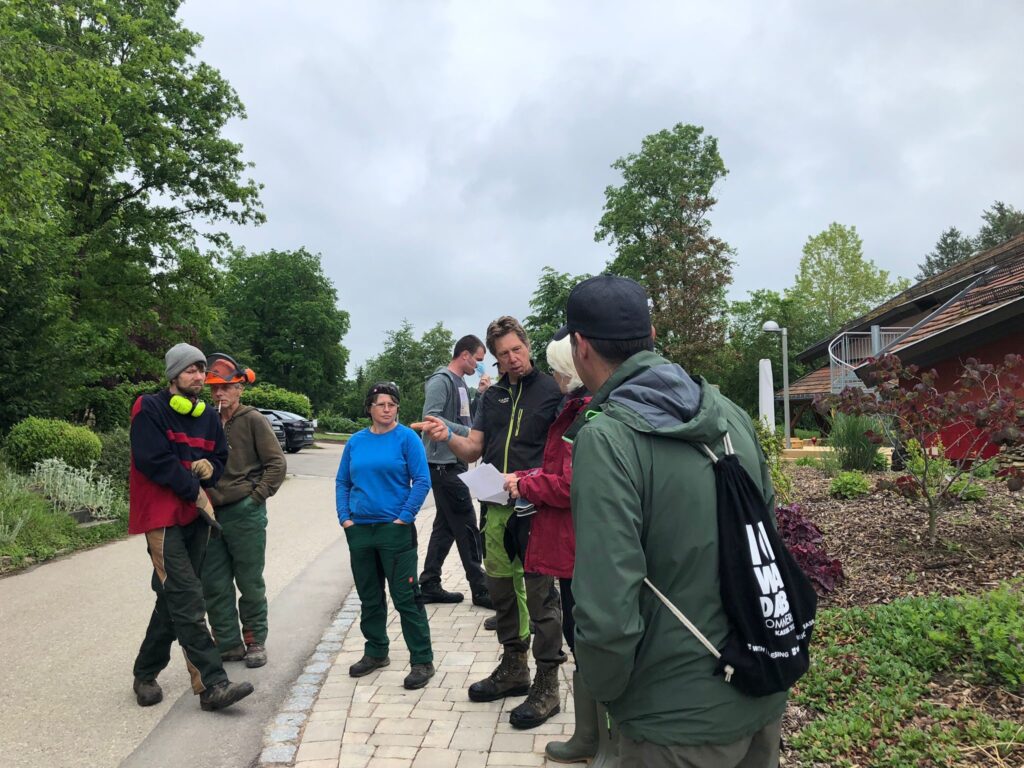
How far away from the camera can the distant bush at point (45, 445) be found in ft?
38.6

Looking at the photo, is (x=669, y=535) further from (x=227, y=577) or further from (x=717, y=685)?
(x=227, y=577)

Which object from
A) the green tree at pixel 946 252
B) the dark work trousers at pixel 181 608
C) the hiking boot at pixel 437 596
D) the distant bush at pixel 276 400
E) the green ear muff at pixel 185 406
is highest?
the green tree at pixel 946 252

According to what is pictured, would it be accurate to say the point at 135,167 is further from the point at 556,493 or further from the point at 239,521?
the point at 556,493

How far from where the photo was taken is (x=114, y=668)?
5137mm

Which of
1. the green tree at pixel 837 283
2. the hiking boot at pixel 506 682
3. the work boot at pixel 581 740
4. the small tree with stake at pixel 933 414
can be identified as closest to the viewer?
the work boot at pixel 581 740

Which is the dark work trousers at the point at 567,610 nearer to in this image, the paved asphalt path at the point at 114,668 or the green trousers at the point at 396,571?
the green trousers at the point at 396,571

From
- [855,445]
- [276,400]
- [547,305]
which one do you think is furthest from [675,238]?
[855,445]

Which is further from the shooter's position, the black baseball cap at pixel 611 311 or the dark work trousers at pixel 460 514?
the dark work trousers at pixel 460 514

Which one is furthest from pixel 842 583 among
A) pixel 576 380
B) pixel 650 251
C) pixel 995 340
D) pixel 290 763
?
pixel 650 251

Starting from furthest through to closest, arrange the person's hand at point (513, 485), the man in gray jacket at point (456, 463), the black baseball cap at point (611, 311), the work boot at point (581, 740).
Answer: the man in gray jacket at point (456, 463) < the work boot at point (581, 740) < the person's hand at point (513, 485) < the black baseball cap at point (611, 311)

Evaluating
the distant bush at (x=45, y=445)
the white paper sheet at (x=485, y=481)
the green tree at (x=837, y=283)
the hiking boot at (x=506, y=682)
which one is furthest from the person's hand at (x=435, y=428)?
the green tree at (x=837, y=283)

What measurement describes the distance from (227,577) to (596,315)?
4024 mm

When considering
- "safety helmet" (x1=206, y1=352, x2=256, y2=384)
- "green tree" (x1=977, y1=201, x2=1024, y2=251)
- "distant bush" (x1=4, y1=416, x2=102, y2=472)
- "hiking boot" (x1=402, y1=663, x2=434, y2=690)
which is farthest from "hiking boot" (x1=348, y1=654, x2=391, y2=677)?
"green tree" (x1=977, y1=201, x2=1024, y2=251)

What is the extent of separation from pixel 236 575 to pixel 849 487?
6633 millimetres
